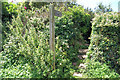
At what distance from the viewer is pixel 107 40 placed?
3.22m

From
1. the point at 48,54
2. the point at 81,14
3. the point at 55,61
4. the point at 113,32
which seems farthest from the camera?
the point at 81,14

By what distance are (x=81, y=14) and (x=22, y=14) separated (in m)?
2.69

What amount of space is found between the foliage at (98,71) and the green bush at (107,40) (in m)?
0.20

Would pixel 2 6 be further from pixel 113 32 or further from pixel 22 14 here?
pixel 113 32

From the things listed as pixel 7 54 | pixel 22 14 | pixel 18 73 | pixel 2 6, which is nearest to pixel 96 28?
pixel 18 73

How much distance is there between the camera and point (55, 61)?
2.83 meters

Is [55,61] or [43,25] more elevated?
[43,25]

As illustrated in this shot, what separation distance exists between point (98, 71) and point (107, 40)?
0.93 m

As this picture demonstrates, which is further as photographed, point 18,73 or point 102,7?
point 102,7

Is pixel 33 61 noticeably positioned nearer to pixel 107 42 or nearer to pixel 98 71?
pixel 98 71

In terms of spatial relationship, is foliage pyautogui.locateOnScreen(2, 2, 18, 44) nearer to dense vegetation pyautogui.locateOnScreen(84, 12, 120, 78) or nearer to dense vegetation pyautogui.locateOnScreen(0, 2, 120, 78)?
dense vegetation pyautogui.locateOnScreen(0, 2, 120, 78)

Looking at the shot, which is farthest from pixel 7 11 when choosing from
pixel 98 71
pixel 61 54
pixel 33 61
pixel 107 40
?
pixel 98 71

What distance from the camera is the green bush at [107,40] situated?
10.5 feet

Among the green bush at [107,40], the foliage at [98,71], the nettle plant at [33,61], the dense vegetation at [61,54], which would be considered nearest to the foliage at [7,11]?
the dense vegetation at [61,54]
